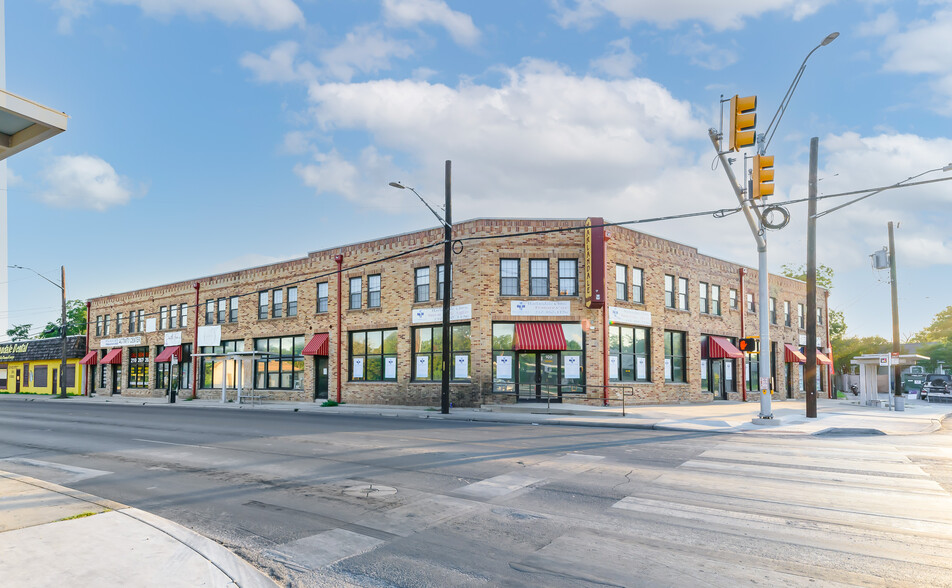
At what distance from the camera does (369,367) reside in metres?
29.4

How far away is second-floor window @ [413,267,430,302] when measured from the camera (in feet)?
89.9

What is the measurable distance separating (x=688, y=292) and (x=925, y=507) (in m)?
22.4

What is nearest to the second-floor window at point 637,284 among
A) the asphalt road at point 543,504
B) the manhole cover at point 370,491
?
the asphalt road at point 543,504

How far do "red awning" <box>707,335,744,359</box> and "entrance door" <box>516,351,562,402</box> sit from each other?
1004cm

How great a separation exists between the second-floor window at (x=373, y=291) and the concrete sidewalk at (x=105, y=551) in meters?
22.2

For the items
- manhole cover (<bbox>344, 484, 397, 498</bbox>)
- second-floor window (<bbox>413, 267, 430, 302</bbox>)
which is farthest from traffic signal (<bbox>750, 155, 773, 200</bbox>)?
second-floor window (<bbox>413, 267, 430, 302</bbox>)

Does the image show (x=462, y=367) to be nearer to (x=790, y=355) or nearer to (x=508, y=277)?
(x=508, y=277)

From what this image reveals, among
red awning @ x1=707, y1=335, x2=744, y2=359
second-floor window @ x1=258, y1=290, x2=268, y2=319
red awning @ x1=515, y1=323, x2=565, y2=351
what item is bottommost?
red awning @ x1=707, y1=335, x2=744, y2=359

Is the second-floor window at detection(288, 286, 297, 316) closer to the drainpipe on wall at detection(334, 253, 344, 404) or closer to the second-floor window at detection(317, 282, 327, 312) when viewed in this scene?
the second-floor window at detection(317, 282, 327, 312)

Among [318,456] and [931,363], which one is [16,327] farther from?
[931,363]

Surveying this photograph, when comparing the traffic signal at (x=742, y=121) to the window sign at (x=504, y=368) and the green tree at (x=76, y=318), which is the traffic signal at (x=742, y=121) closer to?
the window sign at (x=504, y=368)

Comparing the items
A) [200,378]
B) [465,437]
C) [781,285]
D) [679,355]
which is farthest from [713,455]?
[200,378]

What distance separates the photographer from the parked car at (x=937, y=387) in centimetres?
3766

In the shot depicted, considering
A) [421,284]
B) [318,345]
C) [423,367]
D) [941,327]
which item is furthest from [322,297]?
[941,327]
